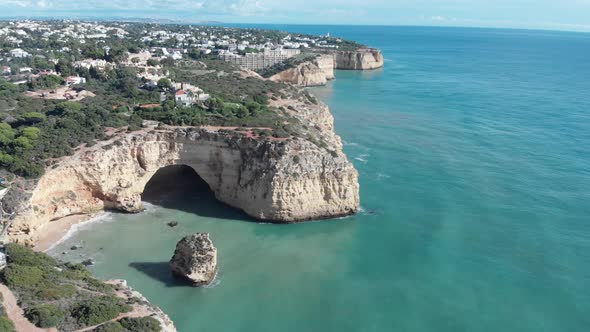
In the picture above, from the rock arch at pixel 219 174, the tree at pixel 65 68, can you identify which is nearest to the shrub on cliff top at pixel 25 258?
the rock arch at pixel 219 174

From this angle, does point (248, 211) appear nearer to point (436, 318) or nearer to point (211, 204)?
point (211, 204)

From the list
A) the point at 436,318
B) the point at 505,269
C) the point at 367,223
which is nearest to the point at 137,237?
the point at 367,223

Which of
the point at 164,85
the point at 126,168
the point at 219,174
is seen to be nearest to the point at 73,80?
the point at 164,85

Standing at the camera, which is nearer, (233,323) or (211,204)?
(233,323)

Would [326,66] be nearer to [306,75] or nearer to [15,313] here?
[306,75]

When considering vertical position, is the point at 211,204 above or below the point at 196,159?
below

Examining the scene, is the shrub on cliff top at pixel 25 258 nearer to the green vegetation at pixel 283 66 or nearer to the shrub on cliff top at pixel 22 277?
the shrub on cliff top at pixel 22 277
